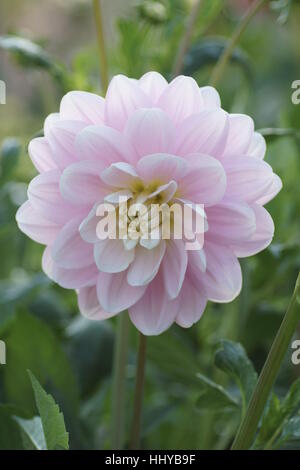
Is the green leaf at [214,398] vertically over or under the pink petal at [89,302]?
under

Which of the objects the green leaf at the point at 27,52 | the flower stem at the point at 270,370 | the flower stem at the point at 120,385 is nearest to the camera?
the flower stem at the point at 270,370

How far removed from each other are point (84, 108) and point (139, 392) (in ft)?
0.57

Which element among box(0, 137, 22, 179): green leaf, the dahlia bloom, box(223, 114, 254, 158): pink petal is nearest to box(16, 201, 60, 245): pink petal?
the dahlia bloom

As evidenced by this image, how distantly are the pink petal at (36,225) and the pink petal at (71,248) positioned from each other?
0.02 meters

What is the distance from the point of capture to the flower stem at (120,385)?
54cm

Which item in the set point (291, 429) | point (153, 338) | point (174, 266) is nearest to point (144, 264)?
point (174, 266)

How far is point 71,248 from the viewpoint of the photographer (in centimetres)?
44

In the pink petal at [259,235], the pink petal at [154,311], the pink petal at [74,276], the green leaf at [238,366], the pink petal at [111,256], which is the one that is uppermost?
the pink petal at [259,235]

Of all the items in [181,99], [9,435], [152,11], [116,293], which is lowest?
[9,435]

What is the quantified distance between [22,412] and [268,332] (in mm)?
276

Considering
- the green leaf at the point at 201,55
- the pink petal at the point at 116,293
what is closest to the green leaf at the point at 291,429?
the pink petal at the point at 116,293

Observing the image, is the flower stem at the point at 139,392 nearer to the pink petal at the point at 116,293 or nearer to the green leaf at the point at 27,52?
the pink petal at the point at 116,293

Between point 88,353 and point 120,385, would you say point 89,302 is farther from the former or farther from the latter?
point 88,353

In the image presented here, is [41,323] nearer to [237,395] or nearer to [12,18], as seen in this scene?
[237,395]
